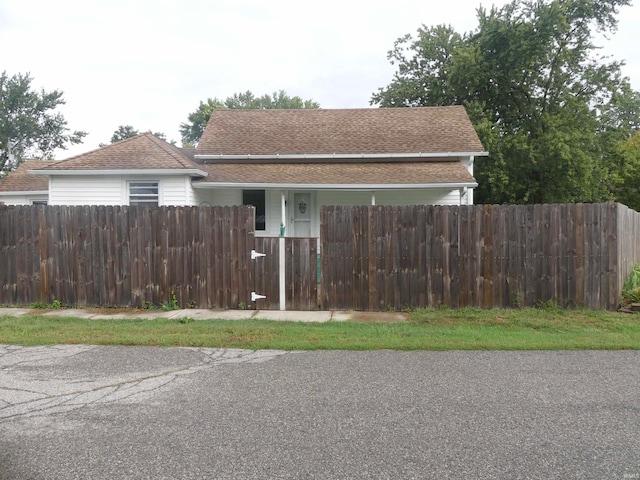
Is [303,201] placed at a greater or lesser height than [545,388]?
greater

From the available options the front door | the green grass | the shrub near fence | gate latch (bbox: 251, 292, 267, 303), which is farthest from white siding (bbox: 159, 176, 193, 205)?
the green grass

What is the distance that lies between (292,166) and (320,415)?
13.1 m

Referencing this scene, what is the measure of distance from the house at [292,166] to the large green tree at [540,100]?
19.0 feet

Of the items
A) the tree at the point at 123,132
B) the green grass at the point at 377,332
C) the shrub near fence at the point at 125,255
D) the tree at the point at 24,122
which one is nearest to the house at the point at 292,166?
the shrub near fence at the point at 125,255

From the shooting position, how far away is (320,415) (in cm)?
460

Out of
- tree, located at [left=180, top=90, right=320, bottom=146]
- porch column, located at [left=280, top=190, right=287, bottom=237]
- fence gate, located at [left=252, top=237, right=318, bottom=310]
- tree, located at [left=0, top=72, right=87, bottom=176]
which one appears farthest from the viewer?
tree, located at [left=180, top=90, right=320, bottom=146]

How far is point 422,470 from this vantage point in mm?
3545

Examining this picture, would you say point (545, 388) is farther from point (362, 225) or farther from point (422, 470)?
point (362, 225)

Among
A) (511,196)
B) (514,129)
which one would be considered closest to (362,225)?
(511,196)

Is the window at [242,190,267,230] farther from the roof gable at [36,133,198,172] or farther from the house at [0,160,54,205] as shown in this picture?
the house at [0,160,54,205]

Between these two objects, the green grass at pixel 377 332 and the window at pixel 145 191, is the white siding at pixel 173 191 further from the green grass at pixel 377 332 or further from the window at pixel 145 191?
the green grass at pixel 377 332

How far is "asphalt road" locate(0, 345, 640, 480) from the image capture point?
11.9ft

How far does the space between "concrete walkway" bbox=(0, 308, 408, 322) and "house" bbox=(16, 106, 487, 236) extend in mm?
5423

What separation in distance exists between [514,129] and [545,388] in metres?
23.6
